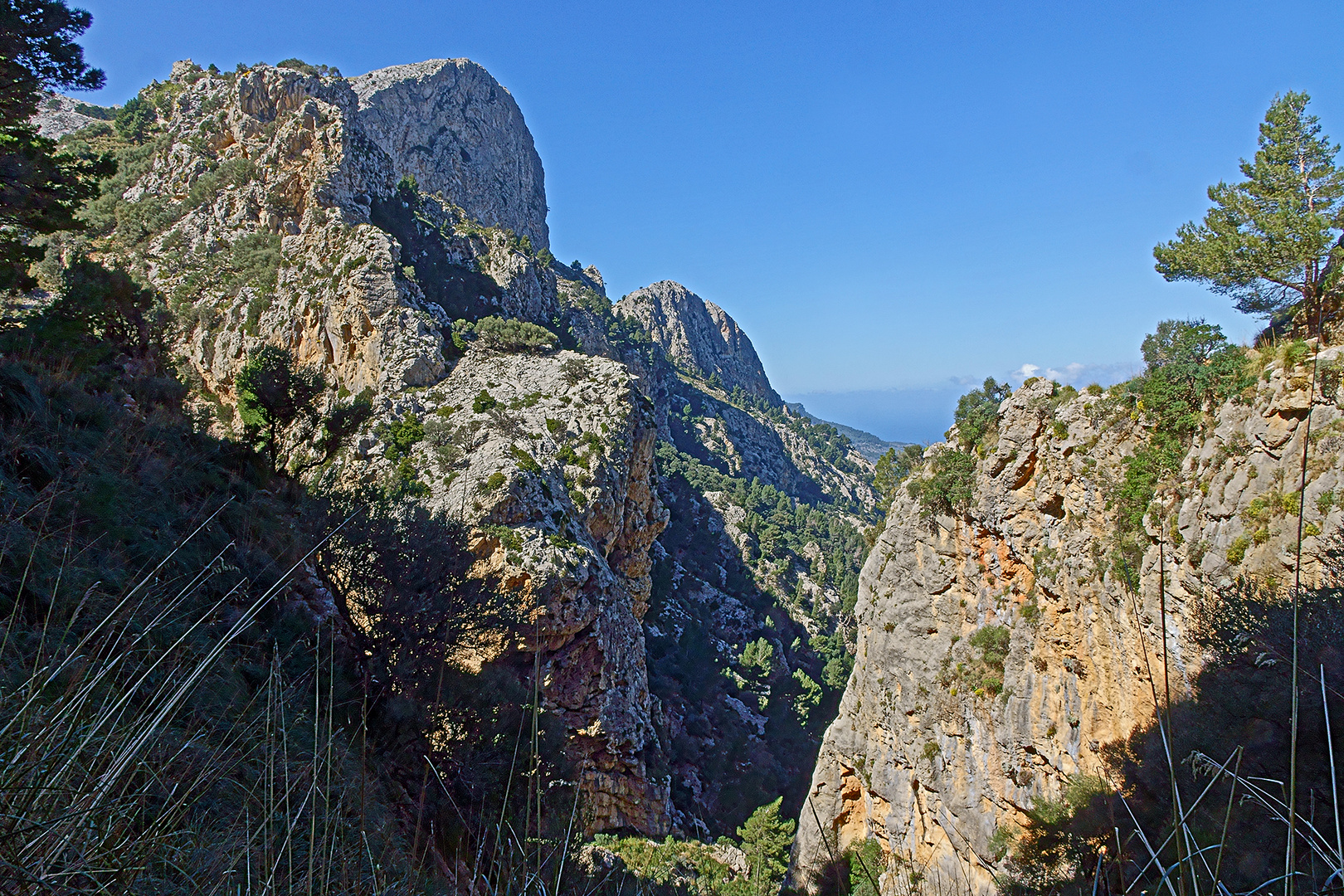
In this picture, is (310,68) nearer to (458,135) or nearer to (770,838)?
(458,135)

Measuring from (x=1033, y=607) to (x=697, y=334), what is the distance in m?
103

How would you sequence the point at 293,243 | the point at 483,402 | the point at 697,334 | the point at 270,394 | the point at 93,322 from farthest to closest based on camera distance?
the point at 697,334 < the point at 293,243 < the point at 483,402 < the point at 270,394 < the point at 93,322

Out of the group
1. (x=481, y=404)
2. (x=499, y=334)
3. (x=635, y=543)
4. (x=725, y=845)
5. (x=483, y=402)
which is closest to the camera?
(x=725, y=845)

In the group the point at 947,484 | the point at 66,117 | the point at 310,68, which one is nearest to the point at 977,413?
the point at 947,484

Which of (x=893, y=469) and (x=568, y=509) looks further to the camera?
(x=893, y=469)

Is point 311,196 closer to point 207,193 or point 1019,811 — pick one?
point 207,193

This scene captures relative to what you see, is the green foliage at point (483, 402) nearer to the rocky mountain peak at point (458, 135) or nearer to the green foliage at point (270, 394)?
the green foliage at point (270, 394)

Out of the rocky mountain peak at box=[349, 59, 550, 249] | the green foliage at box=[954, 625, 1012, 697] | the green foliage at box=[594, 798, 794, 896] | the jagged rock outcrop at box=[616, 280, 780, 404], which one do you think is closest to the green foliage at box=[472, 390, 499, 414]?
the green foliage at box=[594, 798, 794, 896]

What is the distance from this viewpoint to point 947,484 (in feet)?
61.0

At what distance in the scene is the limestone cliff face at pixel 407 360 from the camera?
59.7 ft

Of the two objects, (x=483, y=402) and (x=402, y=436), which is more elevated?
(x=483, y=402)

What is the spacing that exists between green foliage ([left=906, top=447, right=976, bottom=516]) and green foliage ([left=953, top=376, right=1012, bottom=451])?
0.51 meters

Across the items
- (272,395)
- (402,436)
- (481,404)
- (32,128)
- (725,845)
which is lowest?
(725,845)

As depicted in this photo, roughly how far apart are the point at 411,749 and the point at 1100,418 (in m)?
15.6
